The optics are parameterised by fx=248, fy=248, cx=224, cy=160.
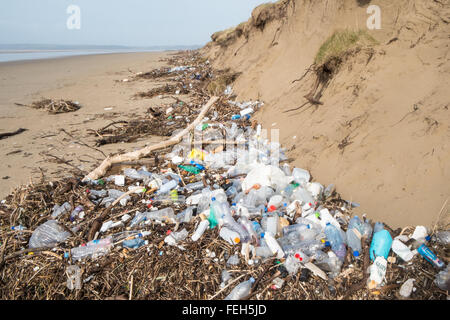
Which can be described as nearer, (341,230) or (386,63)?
(341,230)

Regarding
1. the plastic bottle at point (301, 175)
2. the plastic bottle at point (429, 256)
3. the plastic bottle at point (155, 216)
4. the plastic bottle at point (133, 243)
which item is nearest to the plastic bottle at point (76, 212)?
the plastic bottle at point (155, 216)

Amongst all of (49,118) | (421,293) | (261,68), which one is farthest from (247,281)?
(49,118)

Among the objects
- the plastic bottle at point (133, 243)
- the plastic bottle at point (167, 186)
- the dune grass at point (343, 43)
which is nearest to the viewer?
the plastic bottle at point (133, 243)

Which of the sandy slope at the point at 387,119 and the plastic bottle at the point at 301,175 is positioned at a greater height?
the sandy slope at the point at 387,119

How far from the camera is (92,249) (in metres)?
2.24

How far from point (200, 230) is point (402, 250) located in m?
1.70

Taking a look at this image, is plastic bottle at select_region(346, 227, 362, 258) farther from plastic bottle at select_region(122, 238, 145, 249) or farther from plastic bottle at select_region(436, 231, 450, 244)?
plastic bottle at select_region(122, 238, 145, 249)

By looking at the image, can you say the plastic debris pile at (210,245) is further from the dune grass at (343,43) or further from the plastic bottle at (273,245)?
the dune grass at (343,43)

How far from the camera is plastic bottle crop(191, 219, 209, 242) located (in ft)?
7.66

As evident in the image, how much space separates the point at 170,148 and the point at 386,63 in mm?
3496

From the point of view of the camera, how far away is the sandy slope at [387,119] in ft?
7.70

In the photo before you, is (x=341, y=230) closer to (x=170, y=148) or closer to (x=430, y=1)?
(x=170, y=148)

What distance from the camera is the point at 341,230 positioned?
7.53ft

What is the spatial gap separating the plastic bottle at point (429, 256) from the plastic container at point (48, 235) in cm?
309
